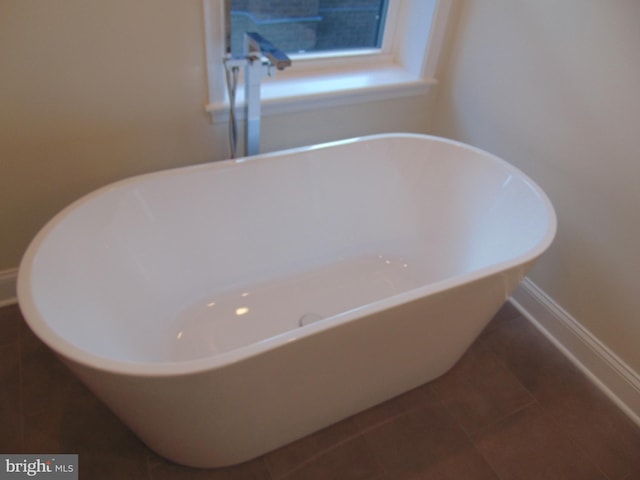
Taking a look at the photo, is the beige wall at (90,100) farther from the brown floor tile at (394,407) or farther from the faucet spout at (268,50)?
the brown floor tile at (394,407)

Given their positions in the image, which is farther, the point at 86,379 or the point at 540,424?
the point at 540,424

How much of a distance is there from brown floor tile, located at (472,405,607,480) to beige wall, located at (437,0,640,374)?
368mm

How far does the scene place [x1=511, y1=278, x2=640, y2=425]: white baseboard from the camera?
1511 millimetres

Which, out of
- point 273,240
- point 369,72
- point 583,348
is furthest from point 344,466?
point 369,72

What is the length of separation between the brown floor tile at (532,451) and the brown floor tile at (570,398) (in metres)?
0.04

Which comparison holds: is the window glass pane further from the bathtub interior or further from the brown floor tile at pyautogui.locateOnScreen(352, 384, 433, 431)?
the brown floor tile at pyautogui.locateOnScreen(352, 384, 433, 431)

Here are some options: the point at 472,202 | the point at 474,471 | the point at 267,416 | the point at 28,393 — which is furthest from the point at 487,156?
the point at 28,393

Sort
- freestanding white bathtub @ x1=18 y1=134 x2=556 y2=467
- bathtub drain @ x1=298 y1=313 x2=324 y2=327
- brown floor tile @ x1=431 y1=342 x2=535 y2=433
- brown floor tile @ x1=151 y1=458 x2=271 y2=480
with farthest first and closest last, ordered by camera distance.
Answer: bathtub drain @ x1=298 y1=313 x2=324 y2=327
brown floor tile @ x1=431 y1=342 x2=535 y2=433
brown floor tile @ x1=151 y1=458 x2=271 y2=480
freestanding white bathtub @ x1=18 y1=134 x2=556 y2=467

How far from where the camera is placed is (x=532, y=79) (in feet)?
5.24

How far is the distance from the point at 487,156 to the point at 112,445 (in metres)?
1.55

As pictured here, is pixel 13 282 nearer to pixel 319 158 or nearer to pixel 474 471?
pixel 319 158

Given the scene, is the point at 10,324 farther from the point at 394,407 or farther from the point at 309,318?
the point at 394,407

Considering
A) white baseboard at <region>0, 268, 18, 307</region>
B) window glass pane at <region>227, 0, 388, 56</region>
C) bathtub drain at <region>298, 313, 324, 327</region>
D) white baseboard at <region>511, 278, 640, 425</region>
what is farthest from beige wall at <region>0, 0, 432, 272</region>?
white baseboard at <region>511, 278, 640, 425</region>

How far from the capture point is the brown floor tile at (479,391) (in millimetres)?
1458
